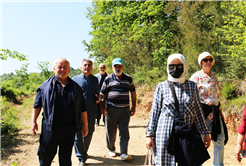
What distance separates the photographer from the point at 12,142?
20.8 feet

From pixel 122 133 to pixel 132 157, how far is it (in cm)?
80

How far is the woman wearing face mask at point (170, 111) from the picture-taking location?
2604 mm

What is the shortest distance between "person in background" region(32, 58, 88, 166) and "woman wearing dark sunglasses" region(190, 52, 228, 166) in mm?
2355

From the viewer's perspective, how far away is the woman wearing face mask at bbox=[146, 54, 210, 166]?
2604 millimetres

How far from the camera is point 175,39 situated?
1322cm

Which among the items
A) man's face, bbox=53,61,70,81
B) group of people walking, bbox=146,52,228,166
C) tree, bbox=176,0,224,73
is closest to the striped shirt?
man's face, bbox=53,61,70,81

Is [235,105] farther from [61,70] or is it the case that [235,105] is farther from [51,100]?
[51,100]

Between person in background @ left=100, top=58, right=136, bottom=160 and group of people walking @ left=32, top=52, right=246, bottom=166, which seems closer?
group of people walking @ left=32, top=52, right=246, bottom=166

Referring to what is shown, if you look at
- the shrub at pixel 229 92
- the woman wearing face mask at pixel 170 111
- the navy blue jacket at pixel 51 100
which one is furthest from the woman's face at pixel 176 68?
the shrub at pixel 229 92

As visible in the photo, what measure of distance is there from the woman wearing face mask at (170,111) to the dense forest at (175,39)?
5252 millimetres

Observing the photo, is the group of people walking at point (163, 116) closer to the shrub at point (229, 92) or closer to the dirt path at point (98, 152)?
the dirt path at point (98, 152)

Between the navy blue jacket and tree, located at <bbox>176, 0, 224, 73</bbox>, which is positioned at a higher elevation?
tree, located at <bbox>176, 0, 224, 73</bbox>

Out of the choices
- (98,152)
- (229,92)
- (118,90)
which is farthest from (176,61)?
(229,92)

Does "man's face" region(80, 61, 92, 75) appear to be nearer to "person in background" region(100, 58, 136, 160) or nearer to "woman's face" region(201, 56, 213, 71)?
"person in background" region(100, 58, 136, 160)
